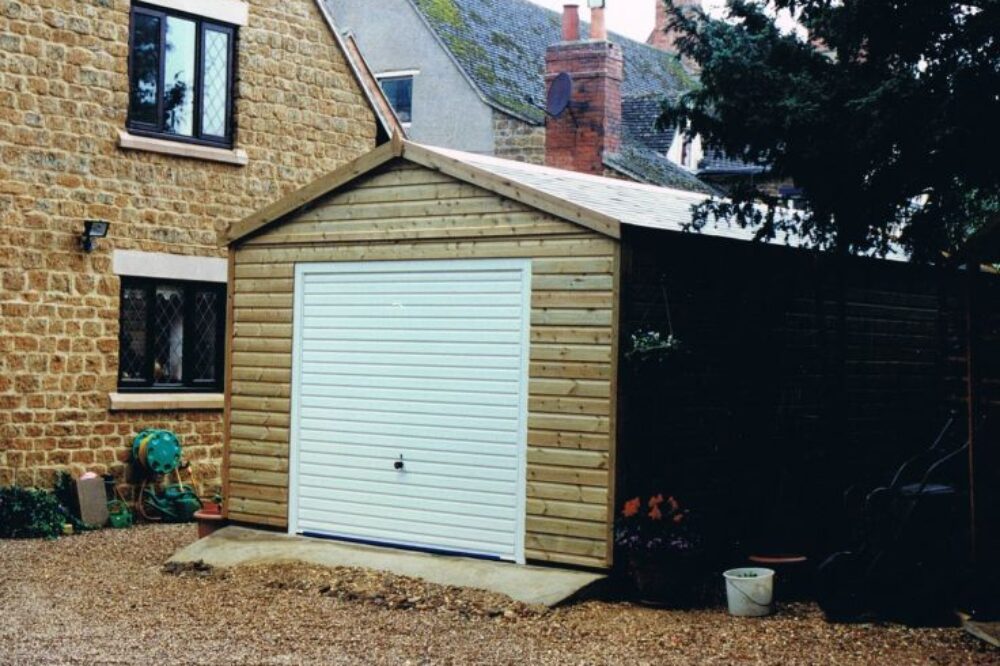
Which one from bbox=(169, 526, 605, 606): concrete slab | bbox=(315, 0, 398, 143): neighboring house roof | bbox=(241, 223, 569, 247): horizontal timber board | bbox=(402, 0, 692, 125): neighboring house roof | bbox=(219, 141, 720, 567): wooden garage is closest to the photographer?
bbox=(169, 526, 605, 606): concrete slab

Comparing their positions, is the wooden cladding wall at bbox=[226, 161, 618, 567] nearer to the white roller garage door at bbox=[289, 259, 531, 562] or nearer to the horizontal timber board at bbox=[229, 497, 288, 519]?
the horizontal timber board at bbox=[229, 497, 288, 519]

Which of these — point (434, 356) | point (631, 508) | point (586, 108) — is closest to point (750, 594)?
point (631, 508)

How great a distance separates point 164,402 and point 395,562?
5.78m

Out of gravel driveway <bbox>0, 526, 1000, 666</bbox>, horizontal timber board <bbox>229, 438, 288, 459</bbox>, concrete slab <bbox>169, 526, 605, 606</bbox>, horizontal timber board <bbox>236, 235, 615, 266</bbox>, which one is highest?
horizontal timber board <bbox>236, 235, 615, 266</bbox>

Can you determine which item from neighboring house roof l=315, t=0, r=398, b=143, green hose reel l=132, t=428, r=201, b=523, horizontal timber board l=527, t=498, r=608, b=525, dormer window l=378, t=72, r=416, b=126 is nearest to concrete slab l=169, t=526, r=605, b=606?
horizontal timber board l=527, t=498, r=608, b=525

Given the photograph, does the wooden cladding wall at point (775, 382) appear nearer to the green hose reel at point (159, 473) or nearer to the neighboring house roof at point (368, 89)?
the green hose reel at point (159, 473)

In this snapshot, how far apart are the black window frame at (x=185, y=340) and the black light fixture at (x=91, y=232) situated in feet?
2.09

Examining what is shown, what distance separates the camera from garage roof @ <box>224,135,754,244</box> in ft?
36.9

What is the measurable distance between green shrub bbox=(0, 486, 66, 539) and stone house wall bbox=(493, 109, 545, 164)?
12.4 metres

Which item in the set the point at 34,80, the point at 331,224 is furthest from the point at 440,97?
the point at 331,224

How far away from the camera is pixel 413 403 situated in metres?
12.4

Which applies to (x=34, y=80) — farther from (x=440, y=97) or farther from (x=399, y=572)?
(x=440, y=97)

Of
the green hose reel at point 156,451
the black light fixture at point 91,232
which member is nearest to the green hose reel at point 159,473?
the green hose reel at point 156,451

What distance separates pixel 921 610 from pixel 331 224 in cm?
607
